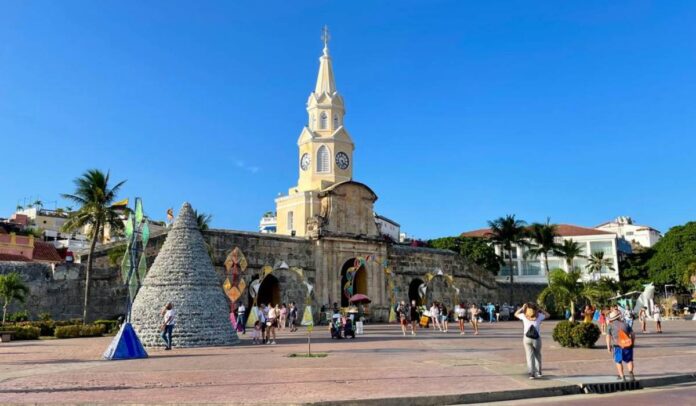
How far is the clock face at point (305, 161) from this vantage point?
4141cm

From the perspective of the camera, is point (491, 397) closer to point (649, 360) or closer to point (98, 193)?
point (649, 360)

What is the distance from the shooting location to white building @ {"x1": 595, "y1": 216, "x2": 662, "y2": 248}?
291 ft

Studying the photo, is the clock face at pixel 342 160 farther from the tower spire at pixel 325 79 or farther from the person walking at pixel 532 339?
the person walking at pixel 532 339

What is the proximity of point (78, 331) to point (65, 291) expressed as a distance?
12.8ft

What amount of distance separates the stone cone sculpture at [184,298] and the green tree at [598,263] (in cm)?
5941

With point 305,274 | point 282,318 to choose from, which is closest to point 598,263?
point 305,274

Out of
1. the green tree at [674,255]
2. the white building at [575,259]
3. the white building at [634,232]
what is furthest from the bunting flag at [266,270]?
the white building at [634,232]

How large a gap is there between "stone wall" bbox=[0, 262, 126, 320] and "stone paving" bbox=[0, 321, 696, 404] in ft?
29.2

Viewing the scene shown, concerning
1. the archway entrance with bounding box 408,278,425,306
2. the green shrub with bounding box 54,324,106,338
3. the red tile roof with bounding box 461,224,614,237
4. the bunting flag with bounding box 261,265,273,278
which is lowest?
the green shrub with bounding box 54,324,106,338

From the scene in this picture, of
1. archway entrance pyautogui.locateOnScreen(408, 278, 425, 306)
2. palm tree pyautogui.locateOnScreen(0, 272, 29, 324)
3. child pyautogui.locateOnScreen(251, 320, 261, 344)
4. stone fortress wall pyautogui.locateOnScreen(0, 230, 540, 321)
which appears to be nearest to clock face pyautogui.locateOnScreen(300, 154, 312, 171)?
stone fortress wall pyautogui.locateOnScreen(0, 230, 540, 321)

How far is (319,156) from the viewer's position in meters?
41.3

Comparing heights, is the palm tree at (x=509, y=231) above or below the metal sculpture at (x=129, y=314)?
above

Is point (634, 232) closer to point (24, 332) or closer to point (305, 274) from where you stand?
point (305, 274)

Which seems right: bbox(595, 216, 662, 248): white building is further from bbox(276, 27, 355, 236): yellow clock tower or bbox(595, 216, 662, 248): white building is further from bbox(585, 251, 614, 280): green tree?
bbox(276, 27, 355, 236): yellow clock tower
